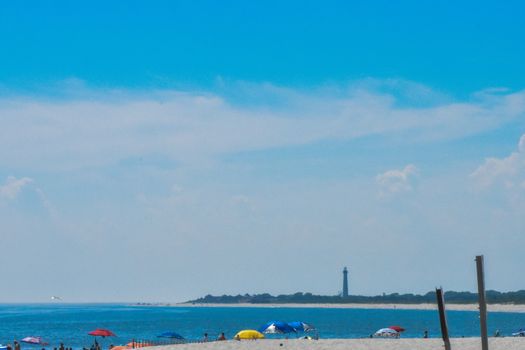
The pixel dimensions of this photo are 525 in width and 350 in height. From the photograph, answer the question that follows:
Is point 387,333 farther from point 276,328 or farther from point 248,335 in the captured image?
point 248,335

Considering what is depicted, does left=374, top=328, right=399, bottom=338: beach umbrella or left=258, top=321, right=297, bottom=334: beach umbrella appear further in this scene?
left=374, top=328, right=399, bottom=338: beach umbrella

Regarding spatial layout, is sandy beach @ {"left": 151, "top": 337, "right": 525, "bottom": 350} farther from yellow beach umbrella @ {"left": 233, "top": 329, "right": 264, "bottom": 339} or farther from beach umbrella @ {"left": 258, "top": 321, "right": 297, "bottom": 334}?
beach umbrella @ {"left": 258, "top": 321, "right": 297, "bottom": 334}

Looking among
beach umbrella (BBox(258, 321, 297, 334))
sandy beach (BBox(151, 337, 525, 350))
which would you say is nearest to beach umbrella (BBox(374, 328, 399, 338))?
sandy beach (BBox(151, 337, 525, 350))

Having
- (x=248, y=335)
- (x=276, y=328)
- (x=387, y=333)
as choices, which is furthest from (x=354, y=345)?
(x=387, y=333)

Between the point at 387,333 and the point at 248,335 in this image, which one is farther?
the point at 387,333

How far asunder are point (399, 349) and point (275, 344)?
7708 millimetres

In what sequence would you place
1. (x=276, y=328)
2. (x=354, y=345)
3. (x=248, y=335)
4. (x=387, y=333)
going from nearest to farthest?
(x=354, y=345), (x=248, y=335), (x=276, y=328), (x=387, y=333)

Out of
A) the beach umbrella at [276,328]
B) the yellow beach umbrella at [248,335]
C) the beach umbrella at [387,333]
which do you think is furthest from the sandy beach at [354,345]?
the beach umbrella at [387,333]

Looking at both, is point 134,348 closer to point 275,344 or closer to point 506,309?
point 275,344

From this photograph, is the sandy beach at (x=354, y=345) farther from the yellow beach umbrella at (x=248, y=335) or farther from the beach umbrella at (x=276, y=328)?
the beach umbrella at (x=276, y=328)

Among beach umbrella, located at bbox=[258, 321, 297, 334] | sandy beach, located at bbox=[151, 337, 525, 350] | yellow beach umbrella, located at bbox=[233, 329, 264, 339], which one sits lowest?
sandy beach, located at bbox=[151, 337, 525, 350]

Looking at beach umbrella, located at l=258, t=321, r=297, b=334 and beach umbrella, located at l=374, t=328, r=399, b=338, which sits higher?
beach umbrella, located at l=258, t=321, r=297, b=334

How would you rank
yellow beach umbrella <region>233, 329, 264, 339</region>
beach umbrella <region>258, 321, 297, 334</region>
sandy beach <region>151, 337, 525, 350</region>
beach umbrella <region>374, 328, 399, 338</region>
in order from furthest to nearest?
beach umbrella <region>374, 328, 399, 338</region> < beach umbrella <region>258, 321, 297, 334</region> < yellow beach umbrella <region>233, 329, 264, 339</region> < sandy beach <region>151, 337, 525, 350</region>

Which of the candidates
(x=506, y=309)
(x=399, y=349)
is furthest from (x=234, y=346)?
(x=506, y=309)
